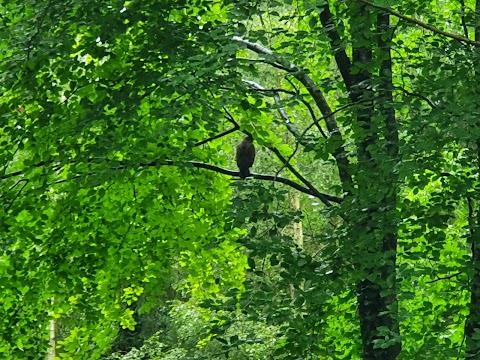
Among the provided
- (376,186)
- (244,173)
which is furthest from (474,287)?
(244,173)

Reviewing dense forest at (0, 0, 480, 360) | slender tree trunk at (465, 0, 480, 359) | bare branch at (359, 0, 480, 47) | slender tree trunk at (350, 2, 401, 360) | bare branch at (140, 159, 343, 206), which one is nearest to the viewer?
bare branch at (359, 0, 480, 47)

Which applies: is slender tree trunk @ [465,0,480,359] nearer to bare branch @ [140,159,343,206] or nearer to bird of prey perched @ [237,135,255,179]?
bare branch @ [140,159,343,206]

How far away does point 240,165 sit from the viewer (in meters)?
5.98

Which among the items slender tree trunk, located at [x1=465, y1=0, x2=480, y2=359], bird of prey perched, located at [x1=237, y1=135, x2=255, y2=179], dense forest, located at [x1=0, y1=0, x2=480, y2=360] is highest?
bird of prey perched, located at [x1=237, y1=135, x2=255, y2=179]

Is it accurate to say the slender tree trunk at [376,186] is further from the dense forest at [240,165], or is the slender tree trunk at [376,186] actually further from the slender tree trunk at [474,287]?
the slender tree trunk at [474,287]

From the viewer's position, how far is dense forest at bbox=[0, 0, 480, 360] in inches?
155

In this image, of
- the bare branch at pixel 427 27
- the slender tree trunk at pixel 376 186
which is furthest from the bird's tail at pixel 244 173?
the bare branch at pixel 427 27

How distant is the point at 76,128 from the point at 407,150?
7.01 feet

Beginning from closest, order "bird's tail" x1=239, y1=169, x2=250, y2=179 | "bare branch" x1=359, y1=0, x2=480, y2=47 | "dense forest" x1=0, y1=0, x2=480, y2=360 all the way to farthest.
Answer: "bare branch" x1=359, y1=0, x2=480, y2=47 → "dense forest" x1=0, y1=0, x2=480, y2=360 → "bird's tail" x1=239, y1=169, x2=250, y2=179

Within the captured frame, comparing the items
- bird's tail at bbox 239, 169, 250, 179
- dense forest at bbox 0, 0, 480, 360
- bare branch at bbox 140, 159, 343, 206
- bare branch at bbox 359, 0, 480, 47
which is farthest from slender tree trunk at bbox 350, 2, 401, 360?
bird's tail at bbox 239, 169, 250, 179

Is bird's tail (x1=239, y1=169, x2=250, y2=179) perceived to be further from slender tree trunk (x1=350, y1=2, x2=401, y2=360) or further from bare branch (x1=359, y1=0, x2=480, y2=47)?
bare branch (x1=359, y1=0, x2=480, y2=47)

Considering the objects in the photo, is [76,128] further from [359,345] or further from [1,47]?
[359,345]

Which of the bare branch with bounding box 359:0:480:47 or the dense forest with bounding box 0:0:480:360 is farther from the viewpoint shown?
the dense forest with bounding box 0:0:480:360

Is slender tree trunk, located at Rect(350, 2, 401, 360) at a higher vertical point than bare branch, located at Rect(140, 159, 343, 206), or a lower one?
lower
